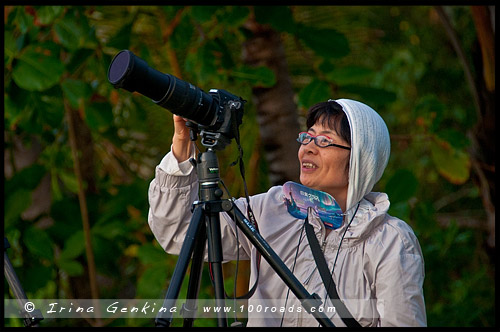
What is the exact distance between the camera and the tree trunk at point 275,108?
2.53m

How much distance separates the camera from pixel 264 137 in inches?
101

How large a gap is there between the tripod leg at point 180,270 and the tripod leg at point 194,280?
0.02 m

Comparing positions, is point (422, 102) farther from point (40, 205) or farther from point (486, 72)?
point (40, 205)

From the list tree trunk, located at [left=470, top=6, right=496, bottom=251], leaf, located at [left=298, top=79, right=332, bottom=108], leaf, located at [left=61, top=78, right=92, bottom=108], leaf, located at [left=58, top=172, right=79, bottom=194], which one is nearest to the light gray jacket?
leaf, located at [left=298, top=79, right=332, bottom=108]

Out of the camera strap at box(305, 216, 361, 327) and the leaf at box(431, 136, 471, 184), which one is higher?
the leaf at box(431, 136, 471, 184)

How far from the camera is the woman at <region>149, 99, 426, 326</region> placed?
151cm

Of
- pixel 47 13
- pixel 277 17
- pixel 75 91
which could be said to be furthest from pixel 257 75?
pixel 47 13

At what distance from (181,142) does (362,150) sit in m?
0.45

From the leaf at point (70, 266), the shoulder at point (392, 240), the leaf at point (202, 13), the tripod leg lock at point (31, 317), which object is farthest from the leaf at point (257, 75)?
the tripod leg lock at point (31, 317)

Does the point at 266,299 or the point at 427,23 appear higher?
the point at 427,23

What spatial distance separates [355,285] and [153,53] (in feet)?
5.19

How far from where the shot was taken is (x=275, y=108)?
2539 mm

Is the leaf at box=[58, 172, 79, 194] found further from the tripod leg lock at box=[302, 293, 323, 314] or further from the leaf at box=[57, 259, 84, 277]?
the tripod leg lock at box=[302, 293, 323, 314]
